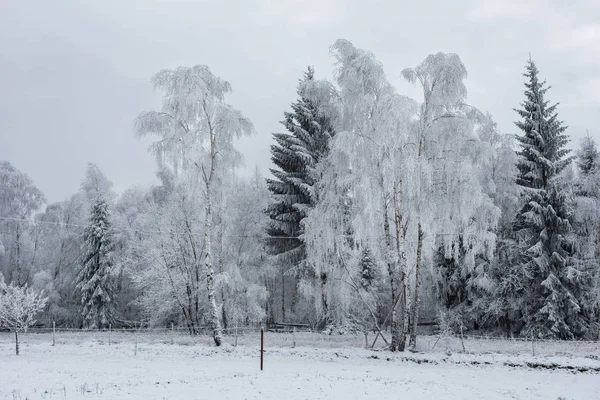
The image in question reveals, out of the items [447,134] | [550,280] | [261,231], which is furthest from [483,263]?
[261,231]

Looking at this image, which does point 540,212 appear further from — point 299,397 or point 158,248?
point 158,248

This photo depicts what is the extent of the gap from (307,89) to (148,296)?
693 inches

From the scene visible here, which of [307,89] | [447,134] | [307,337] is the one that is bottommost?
[307,337]

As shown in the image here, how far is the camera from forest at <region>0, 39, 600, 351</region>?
66.0ft

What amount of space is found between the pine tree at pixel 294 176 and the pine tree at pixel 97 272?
44.6 feet

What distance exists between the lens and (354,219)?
65.3 ft

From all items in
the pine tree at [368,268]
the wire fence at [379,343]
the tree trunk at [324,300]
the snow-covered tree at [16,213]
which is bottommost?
the wire fence at [379,343]

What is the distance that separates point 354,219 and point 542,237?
12826 millimetres

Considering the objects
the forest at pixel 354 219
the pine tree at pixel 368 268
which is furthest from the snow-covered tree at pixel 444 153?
the pine tree at pixel 368 268

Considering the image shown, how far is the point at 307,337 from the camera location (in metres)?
24.9

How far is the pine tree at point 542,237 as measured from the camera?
82.6 ft

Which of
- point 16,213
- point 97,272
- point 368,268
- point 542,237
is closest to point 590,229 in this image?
point 542,237

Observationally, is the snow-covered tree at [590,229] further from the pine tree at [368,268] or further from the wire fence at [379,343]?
the pine tree at [368,268]

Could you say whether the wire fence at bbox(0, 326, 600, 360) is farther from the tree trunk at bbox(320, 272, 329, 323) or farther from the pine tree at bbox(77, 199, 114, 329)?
the pine tree at bbox(77, 199, 114, 329)
